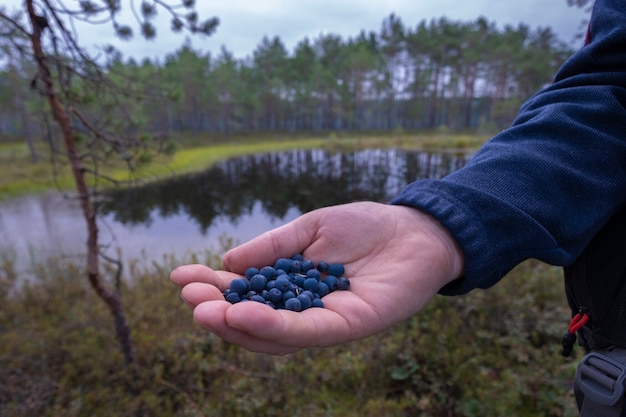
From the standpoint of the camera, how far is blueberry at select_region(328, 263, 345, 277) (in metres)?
1.45

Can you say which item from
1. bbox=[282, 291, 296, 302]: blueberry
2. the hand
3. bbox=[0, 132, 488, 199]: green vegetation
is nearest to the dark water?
bbox=[0, 132, 488, 199]: green vegetation

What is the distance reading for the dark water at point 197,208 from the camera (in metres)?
8.63

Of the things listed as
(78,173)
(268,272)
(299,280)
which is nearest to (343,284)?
(299,280)

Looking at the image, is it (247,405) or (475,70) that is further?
(475,70)

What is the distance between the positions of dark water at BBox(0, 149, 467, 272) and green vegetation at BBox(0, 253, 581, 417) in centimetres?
206

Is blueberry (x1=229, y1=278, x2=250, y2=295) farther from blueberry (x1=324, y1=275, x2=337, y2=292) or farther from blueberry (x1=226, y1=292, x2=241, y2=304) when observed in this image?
blueberry (x1=324, y1=275, x2=337, y2=292)

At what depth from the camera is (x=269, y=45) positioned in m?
42.2

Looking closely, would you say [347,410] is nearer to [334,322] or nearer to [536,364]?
[536,364]

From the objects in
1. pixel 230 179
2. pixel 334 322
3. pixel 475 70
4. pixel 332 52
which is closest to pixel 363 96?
pixel 332 52

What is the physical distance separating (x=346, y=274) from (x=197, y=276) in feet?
1.90

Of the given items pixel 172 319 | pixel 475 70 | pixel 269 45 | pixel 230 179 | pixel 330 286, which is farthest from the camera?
pixel 269 45

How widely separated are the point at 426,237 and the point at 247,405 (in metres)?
2.73

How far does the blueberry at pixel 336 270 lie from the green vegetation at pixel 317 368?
6.81 feet

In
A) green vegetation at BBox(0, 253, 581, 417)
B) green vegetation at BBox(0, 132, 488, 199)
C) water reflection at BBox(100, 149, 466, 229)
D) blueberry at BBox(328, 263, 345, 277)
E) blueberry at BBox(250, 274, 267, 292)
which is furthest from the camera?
green vegetation at BBox(0, 132, 488, 199)
